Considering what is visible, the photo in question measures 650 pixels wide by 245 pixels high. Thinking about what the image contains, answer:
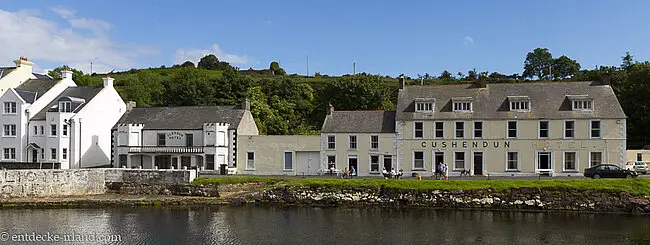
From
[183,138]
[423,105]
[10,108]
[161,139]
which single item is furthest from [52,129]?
[423,105]

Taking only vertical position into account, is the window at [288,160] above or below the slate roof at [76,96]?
below

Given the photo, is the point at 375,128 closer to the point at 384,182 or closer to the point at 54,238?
the point at 384,182

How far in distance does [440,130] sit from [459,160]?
2.73 m

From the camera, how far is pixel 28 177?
3744 centimetres

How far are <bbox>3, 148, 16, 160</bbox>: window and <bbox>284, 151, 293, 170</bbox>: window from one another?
24.4 metres

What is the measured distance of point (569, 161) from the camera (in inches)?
1596

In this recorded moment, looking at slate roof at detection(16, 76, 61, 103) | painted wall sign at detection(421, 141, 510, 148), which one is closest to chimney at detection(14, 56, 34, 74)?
slate roof at detection(16, 76, 61, 103)

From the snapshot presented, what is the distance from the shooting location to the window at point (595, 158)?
131ft

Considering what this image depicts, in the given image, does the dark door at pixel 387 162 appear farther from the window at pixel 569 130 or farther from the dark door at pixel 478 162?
the window at pixel 569 130

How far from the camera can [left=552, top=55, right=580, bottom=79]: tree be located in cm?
9550

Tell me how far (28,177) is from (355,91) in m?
37.8

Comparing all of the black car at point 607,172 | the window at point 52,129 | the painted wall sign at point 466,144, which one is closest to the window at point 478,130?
the painted wall sign at point 466,144
